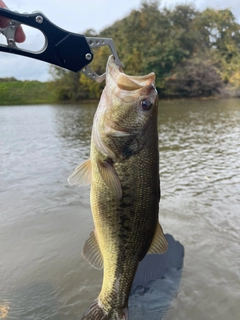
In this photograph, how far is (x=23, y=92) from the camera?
4288 centimetres

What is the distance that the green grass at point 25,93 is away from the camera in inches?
1597

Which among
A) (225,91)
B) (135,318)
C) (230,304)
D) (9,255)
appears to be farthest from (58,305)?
(225,91)

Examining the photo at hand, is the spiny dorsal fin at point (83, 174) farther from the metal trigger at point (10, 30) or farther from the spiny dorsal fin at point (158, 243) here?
the metal trigger at point (10, 30)

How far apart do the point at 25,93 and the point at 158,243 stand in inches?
1713

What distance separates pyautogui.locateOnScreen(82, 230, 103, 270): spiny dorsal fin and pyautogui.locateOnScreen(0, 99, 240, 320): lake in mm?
1221

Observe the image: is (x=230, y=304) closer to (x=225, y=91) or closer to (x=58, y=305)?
(x=58, y=305)

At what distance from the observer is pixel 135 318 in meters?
3.40

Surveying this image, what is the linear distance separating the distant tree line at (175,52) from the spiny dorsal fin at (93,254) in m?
32.9

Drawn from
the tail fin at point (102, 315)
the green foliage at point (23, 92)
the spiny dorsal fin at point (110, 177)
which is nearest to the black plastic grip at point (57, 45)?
the spiny dorsal fin at point (110, 177)

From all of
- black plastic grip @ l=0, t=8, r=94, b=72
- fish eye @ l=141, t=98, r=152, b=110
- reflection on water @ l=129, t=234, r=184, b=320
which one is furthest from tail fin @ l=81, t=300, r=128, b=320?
black plastic grip @ l=0, t=8, r=94, b=72

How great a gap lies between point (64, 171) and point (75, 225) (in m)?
3.48

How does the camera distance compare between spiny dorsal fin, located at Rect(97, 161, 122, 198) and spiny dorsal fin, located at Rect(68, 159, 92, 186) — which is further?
spiny dorsal fin, located at Rect(68, 159, 92, 186)

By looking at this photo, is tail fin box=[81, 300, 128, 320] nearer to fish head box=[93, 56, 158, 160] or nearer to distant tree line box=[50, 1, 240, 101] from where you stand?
fish head box=[93, 56, 158, 160]

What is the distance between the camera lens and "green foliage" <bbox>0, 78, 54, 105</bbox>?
40.0 m
